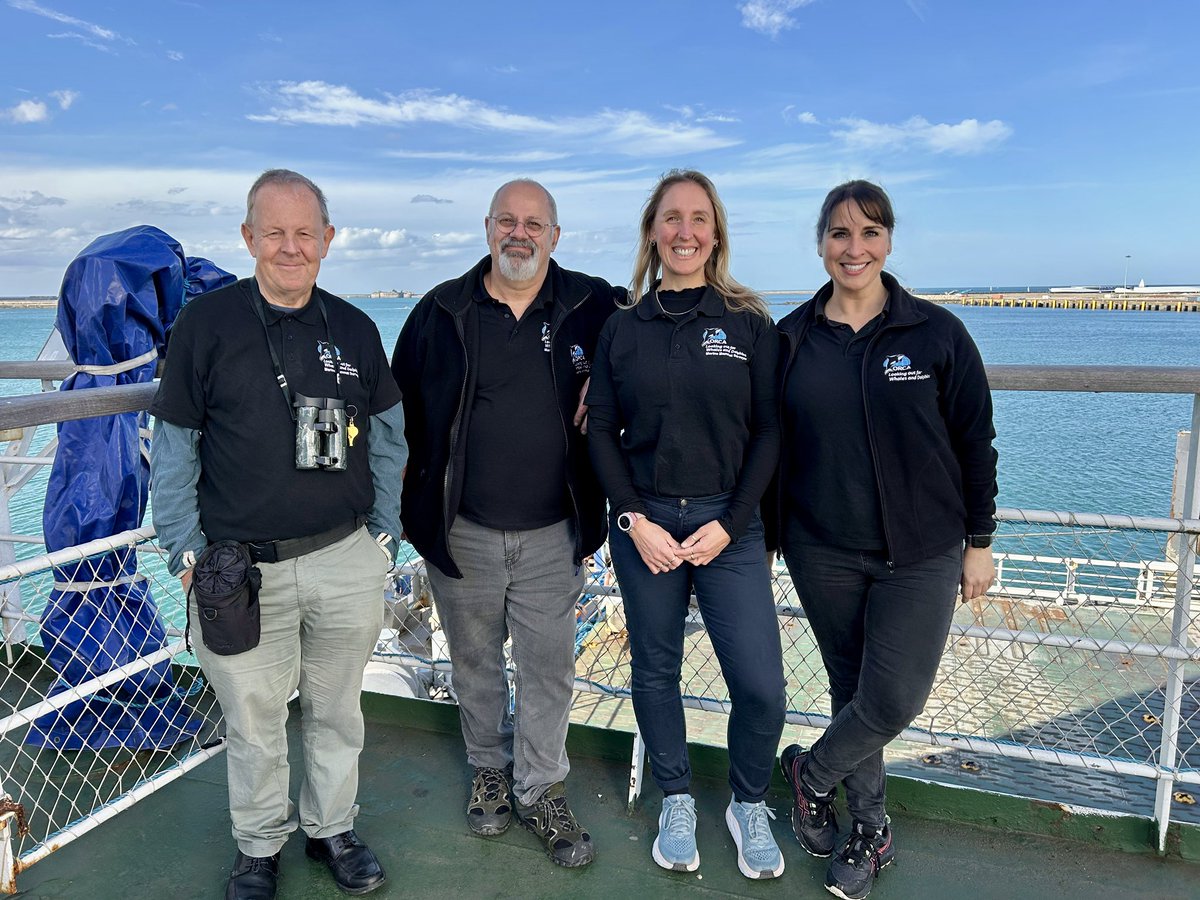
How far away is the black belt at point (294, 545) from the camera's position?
2076 millimetres

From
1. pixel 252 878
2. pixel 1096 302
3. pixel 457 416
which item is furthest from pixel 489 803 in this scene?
pixel 1096 302

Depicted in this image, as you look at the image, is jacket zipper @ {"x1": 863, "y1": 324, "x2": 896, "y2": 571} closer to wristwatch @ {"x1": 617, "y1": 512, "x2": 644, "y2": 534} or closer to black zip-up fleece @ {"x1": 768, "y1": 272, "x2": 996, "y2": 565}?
black zip-up fleece @ {"x1": 768, "y1": 272, "x2": 996, "y2": 565}

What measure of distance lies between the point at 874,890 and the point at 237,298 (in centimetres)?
235

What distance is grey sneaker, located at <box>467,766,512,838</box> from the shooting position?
98.8 inches

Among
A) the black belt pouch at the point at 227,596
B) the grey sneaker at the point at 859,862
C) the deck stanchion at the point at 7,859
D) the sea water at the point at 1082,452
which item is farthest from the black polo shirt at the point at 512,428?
the sea water at the point at 1082,452

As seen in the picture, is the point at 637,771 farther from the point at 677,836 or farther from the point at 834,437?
the point at 834,437

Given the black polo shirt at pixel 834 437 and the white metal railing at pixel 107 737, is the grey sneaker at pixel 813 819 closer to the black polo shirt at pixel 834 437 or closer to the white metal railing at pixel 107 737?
the black polo shirt at pixel 834 437

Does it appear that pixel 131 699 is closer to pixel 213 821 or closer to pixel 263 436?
pixel 213 821

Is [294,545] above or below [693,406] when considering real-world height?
below

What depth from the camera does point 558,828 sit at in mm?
2426

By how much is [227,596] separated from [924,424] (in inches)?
69.9

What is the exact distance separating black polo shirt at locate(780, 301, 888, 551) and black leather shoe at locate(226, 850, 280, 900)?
177 centimetres

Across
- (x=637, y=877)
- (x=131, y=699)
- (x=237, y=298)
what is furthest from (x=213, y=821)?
(x=237, y=298)

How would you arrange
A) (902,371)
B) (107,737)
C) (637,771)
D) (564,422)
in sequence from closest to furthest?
(902,371), (564,422), (637,771), (107,737)
